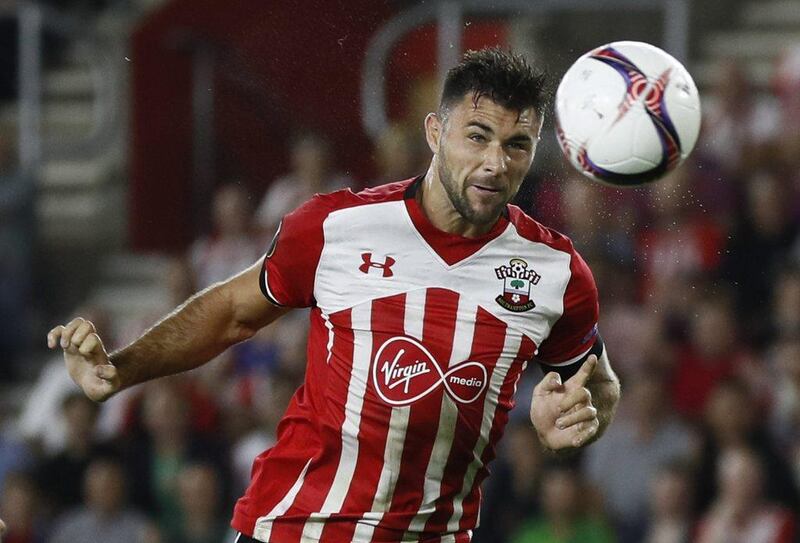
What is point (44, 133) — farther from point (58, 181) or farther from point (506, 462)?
point (506, 462)

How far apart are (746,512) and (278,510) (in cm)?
348

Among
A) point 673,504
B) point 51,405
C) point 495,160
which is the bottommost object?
point 51,405

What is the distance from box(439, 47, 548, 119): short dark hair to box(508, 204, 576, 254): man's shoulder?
37cm

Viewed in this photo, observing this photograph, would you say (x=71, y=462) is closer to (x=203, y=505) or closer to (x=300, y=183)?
(x=203, y=505)

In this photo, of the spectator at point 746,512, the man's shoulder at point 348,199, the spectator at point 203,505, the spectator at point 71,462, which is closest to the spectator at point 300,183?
the spectator at point 71,462

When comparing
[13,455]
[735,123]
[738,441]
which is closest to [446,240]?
[738,441]

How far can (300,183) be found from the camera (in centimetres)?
951

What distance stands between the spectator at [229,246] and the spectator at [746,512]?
11.2 ft

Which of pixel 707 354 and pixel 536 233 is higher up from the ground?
pixel 536 233

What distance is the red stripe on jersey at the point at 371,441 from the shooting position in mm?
4637

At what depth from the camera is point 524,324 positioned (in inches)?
188

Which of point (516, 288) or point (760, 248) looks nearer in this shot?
point (516, 288)

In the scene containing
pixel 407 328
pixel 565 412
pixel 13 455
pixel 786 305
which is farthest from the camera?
pixel 13 455

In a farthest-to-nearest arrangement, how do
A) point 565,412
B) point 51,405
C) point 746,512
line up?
point 51,405
point 746,512
point 565,412
